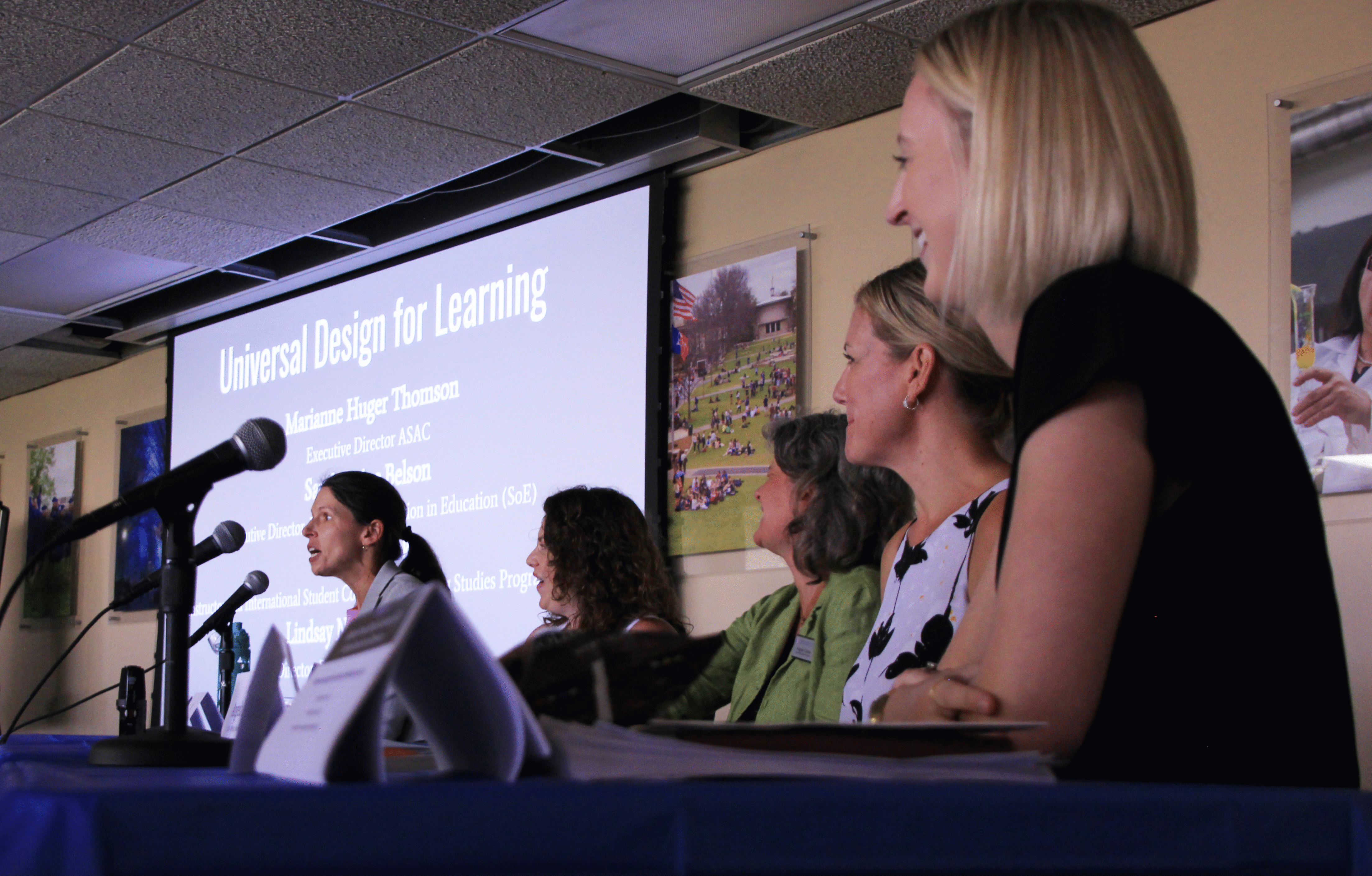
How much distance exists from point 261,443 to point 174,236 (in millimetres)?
4510

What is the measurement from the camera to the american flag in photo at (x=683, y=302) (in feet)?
14.8

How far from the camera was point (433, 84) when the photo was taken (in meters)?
3.92

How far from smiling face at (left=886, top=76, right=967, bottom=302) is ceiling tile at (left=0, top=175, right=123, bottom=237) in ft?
15.3

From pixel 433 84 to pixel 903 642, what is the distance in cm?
289

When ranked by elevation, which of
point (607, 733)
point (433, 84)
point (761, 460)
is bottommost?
point (607, 733)

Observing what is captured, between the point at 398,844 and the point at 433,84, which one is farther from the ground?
the point at 433,84

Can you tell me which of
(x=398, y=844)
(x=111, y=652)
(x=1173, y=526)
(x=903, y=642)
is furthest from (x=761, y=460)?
(x=111, y=652)

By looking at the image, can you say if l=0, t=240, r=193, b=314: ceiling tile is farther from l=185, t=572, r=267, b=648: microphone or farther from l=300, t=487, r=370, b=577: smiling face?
l=185, t=572, r=267, b=648: microphone

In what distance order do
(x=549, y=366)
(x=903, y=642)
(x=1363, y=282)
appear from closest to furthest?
(x=903, y=642) < (x=1363, y=282) < (x=549, y=366)

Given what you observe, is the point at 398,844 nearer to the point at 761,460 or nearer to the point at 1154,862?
the point at 1154,862

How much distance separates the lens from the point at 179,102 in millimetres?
4070

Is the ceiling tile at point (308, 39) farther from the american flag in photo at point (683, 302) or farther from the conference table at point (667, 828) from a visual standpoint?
the conference table at point (667, 828)

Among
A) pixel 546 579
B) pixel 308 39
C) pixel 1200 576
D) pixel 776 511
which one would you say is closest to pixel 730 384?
pixel 546 579

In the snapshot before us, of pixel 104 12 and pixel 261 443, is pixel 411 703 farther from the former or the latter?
pixel 104 12
